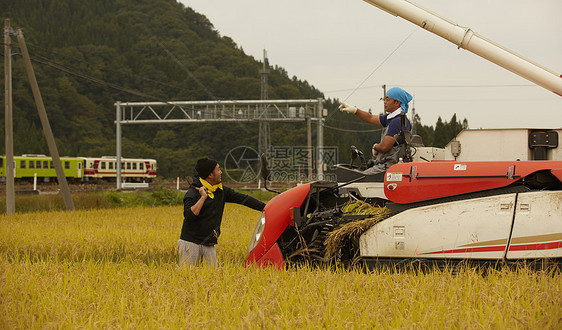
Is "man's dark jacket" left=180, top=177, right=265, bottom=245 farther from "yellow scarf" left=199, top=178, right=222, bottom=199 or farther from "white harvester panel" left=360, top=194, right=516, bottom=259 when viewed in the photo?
"white harvester panel" left=360, top=194, right=516, bottom=259

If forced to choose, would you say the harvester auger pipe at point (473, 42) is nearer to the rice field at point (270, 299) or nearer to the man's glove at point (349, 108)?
the man's glove at point (349, 108)

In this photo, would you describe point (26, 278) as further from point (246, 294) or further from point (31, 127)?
point (31, 127)

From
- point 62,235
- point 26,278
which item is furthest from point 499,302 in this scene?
point 62,235

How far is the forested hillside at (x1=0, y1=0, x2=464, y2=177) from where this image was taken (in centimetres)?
6856

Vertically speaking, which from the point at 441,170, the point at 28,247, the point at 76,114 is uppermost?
the point at 76,114

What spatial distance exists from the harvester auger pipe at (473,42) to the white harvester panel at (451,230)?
7133 mm

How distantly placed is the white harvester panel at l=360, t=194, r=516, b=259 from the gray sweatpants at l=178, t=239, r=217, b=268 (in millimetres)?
2212

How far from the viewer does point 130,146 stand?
70312mm

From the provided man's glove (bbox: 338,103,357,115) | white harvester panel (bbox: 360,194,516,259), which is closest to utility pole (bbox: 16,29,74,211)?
man's glove (bbox: 338,103,357,115)

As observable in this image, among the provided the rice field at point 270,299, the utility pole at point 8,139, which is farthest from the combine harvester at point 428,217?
the utility pole at point 8,139

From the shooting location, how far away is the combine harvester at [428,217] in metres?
6.11

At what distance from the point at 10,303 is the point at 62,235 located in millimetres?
7949

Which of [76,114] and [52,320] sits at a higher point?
[76,114]

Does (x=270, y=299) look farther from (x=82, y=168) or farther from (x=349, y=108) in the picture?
(x=82, y=168)
